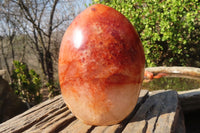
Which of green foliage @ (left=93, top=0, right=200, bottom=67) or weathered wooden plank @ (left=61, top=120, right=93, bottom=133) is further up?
green foliage @ (left=93, top=0, right=200, bottom=67)

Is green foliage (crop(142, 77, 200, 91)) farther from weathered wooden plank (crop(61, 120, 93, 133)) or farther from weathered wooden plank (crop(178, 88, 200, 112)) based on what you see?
weathered wooden plank (crop(61, 120, 93, 133))

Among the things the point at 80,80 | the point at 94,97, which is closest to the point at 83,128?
the point at 94,97

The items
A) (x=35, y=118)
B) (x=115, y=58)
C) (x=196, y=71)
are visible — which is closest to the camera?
(x=115, y=58)

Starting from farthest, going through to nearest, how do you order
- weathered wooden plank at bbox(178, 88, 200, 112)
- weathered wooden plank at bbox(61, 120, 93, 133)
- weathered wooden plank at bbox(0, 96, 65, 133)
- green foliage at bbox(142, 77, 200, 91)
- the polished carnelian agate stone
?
green foliage at bbox(142, 77, 200, 91) < weathered wooden plank at bbox(178, 88, 200, 112) < weathered wooden plank at bbox(0, 96, 65, 133) < weathered wooden plank at bbox(61, 120, 93, 133) < the polished carnelian agate stone

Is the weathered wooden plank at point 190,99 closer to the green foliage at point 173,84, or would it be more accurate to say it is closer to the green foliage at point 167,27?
the green foliage at point 173,84

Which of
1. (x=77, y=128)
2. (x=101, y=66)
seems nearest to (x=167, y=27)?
(x=101, y=66)

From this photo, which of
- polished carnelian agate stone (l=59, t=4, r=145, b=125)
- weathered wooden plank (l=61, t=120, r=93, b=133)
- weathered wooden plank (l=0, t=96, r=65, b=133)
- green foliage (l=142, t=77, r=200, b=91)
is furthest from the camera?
green foliage (l=142, t=77, r=200, b=91)

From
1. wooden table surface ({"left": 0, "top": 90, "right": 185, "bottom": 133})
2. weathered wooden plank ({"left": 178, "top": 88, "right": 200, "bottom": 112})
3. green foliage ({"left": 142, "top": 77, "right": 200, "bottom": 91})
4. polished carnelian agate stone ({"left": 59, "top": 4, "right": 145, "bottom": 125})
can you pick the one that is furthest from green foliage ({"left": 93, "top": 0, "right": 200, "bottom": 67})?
polished carnelian agate stone ({"left": 59, "top": 4, "right": 145, "bottom": 125})

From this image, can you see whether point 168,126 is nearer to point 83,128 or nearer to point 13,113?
point 83,128

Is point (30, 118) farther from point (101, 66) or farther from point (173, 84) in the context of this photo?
point (173, 84)
